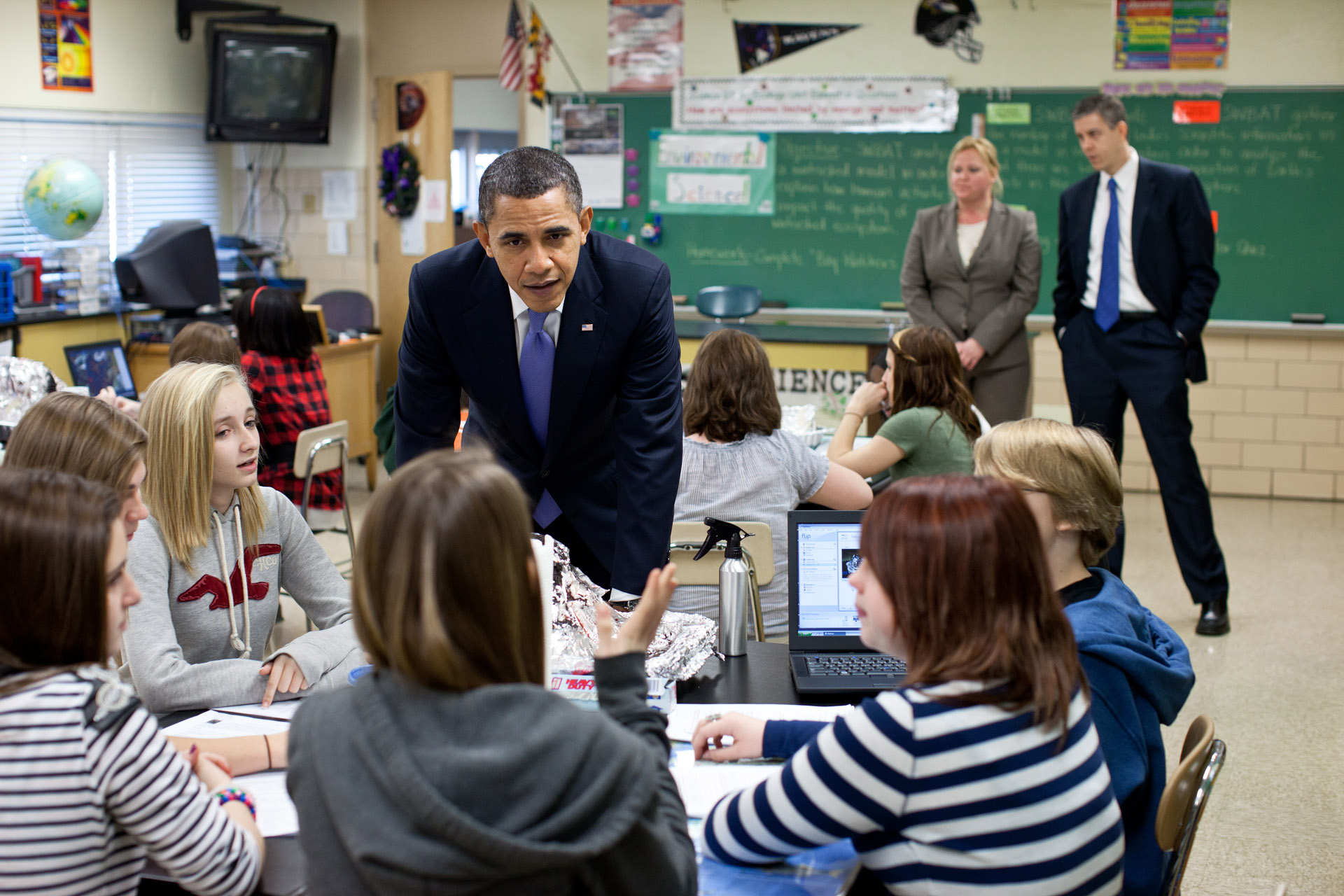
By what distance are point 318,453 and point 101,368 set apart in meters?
1.64

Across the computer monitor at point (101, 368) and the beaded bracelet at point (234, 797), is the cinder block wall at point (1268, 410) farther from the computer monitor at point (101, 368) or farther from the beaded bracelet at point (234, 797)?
the beaded bracelet at point (234, 797)

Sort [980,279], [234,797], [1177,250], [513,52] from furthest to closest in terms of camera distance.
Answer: [513,52] < [980,279] < [1177,250] < [234,797]

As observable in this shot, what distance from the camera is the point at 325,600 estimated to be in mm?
2031

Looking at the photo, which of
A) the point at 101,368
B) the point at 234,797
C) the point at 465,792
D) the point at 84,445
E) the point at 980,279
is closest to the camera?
the point at 465,792

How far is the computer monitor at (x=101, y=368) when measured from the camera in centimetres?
490

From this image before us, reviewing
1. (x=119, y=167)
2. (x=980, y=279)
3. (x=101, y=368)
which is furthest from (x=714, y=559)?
(x=119, y=167)

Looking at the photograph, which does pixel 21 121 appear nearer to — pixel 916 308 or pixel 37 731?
pixel 916 308

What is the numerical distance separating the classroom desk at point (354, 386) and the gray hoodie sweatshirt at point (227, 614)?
3632mm

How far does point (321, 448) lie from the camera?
3922mm

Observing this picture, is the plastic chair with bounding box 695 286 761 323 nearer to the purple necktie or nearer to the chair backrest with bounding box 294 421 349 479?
the chair backrest with bounding box 294 421 349 479

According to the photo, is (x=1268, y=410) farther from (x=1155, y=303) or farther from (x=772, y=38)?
(x=772, y=38)

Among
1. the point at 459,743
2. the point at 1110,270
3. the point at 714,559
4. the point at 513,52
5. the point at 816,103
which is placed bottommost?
the point at 714,559

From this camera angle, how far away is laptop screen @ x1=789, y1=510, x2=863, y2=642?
1.89 meters

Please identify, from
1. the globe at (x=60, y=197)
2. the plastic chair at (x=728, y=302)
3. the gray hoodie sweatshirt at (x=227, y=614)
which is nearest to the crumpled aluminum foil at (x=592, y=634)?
the gray hoodie sweatshirt at (x=227, y=614)
